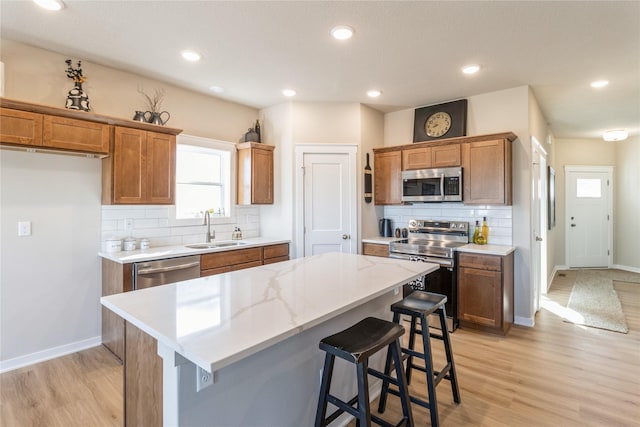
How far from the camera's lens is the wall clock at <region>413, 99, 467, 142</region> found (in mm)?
4219

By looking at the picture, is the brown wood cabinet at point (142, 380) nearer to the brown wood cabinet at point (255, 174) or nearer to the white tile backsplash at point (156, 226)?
the white tile backsplash at point (156, 226)

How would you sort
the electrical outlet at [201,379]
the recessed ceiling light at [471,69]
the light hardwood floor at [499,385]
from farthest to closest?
the recessed ceiling light at [471,69] < the light hardwood floor at [499,385] < the electrical outlet at [201,379]

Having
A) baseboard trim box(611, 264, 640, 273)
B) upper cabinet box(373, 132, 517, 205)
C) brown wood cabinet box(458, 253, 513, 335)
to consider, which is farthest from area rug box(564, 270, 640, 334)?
upper cabinet box(373, 132, 517, 205)

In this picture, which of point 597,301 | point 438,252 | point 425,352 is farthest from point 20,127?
point 597,301

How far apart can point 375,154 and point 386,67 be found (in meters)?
1.48

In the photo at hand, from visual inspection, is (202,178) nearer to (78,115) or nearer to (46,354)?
(78,115)

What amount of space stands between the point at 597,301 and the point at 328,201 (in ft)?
13.2

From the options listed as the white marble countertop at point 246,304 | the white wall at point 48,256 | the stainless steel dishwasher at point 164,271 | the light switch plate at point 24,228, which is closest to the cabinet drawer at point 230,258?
the stainless steel dishwasher at point 164,271

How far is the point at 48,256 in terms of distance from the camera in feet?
9.89

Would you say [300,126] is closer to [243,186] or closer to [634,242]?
[243,186]

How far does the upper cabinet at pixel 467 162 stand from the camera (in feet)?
12.1

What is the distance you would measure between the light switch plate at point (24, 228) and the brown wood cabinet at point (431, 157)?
401cm

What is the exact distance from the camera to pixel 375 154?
15.3 feet

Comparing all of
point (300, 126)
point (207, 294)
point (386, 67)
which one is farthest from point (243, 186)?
point (207, 294)
